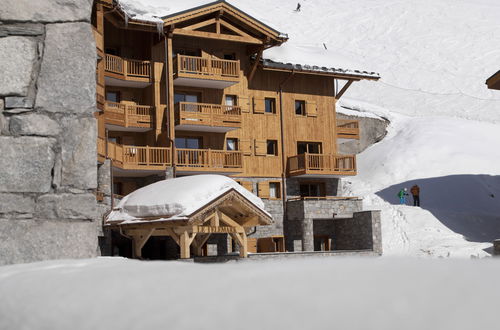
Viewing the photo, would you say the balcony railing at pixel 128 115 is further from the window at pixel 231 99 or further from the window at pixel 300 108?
the window at pixel 300 108

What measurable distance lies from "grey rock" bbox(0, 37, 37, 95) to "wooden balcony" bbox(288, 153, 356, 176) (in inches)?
1323

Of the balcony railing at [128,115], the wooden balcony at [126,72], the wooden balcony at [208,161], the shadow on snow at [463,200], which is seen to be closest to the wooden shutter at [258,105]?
the wooden balcony at [208,161]

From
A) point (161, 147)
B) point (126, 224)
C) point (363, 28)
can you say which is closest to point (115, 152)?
point (161, 147)

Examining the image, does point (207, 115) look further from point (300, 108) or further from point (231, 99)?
point (300, 108)

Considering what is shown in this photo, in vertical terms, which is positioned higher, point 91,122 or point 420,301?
point 91,122

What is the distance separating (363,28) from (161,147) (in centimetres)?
6841

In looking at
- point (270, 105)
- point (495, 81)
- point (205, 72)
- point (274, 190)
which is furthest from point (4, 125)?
point (270, 105)

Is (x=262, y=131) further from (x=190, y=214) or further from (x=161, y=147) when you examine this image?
(x=190, y=214)

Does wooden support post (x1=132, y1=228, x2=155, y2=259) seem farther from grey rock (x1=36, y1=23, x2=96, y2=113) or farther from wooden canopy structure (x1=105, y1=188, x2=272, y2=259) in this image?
grey rock (x1=36, y1=23, x2=96, y2=113)

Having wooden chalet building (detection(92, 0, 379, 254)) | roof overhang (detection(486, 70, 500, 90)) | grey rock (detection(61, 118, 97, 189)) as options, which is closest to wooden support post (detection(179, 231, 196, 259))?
wooden chalet building (detection(92, 0, 379, 254))

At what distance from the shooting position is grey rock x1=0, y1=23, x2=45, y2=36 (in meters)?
3.27

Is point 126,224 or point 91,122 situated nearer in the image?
point 91,122

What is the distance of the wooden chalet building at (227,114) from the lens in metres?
33.4

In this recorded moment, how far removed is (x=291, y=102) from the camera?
126 feet
